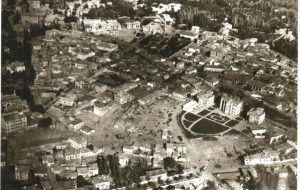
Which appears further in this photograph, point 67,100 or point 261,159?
point 67,100

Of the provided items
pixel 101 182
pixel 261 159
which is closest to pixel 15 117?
pixel 101 182

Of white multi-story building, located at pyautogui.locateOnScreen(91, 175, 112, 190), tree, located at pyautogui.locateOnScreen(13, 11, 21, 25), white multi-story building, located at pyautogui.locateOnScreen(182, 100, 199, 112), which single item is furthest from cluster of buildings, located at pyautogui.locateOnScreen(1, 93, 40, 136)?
white multi-story building, located at pyautogui.locateOnScreen(182, 100, 199, 112)

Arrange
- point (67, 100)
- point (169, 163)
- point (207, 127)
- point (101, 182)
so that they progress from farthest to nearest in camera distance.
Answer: point (67, 100) < point (207, 127) < point (169, 163) < point (101, 182)

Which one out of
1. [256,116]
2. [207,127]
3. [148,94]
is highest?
[148,94]

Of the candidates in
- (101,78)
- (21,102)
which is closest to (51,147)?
(21,102)

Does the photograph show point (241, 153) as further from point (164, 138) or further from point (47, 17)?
point (47, 17)

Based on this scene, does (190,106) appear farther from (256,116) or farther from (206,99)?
(256,116)

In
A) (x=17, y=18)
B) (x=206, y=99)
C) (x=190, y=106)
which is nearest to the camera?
(x=190, y=106)

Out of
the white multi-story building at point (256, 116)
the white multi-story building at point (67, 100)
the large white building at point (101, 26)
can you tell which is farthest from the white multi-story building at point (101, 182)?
the large white building at point (101, 26)
